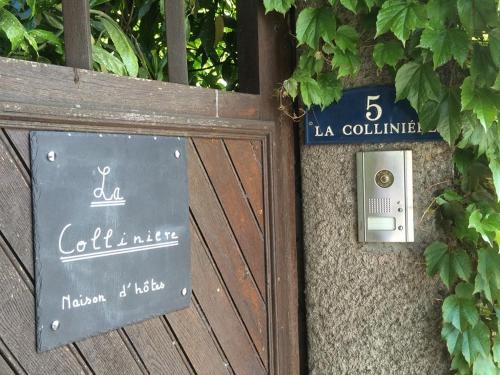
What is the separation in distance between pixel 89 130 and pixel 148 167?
7.3 inches

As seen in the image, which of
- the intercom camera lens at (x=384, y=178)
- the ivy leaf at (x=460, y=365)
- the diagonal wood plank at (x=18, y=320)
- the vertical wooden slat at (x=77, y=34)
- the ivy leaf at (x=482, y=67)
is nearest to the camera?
the diagonal wood plank at (x=18, y=320)

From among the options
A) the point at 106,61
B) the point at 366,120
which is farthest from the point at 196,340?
the point at 366,120

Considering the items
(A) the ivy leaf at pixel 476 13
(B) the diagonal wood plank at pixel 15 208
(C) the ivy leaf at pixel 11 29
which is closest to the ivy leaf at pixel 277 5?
(A) the ivy leaf at pixel 476 13

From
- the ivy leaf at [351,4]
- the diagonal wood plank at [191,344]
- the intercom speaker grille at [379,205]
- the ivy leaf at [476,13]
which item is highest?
the ivy leaf at [351,4]

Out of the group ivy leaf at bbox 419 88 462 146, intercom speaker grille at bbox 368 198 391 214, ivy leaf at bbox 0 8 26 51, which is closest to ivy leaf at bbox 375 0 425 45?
ivy leaf at bbox 419 88 462 146

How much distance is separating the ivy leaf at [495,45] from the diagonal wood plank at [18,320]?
1322 millimetres

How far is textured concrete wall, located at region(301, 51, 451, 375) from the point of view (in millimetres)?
1824

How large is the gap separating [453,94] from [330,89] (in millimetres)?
383

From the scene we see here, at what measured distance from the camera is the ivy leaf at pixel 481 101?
5.22ft

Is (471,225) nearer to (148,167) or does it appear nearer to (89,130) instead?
(148,167)

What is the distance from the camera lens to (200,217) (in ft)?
5.23

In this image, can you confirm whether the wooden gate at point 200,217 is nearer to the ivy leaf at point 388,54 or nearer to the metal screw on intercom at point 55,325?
the metal screw on intercom at point 55,325

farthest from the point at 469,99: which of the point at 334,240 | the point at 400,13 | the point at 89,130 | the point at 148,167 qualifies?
the point at 89,130

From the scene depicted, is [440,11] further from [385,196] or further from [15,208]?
[15,208]
